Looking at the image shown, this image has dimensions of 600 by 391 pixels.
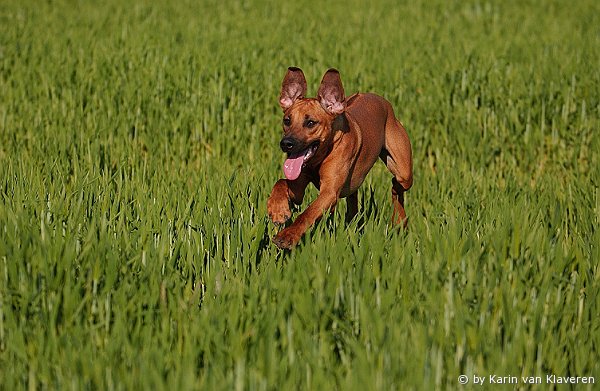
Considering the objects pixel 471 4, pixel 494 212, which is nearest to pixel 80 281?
pixel 494 212

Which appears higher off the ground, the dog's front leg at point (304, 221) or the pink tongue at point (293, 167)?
the pink tongue at point (293, 167)

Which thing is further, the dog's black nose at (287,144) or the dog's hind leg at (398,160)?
the dog's hind leg at (398,160)

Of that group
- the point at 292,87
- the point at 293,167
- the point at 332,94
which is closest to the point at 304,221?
the point at 293,167

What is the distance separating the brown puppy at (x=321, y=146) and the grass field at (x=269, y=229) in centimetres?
17

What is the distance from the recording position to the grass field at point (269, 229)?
3.63 m

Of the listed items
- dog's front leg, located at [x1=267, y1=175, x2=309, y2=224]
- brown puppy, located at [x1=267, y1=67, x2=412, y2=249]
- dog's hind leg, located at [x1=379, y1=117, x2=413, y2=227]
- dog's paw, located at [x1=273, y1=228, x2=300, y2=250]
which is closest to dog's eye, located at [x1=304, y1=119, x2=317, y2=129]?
brown puppy, located at [x1=267, y1=67, x2=412, y2=249]

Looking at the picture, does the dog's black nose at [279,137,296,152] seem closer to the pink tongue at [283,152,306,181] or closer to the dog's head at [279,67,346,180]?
the dog's head at [279,67,346,180]

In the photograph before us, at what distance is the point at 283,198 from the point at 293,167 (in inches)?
7.1

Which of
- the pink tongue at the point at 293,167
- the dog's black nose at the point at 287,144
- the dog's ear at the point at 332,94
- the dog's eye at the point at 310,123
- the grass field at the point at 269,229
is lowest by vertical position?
the grass field at the point at 269,229

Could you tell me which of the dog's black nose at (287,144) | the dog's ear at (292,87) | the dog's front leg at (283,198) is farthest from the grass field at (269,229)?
the dog's ear at (292,87)

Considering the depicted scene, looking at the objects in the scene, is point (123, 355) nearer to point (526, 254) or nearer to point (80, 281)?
point (80, 281)

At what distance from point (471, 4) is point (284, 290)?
40.3 ft

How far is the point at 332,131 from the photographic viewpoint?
17.4ft

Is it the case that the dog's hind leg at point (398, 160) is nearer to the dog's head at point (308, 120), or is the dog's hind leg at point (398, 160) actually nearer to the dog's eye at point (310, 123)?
the dog's head at point (308, 120)
